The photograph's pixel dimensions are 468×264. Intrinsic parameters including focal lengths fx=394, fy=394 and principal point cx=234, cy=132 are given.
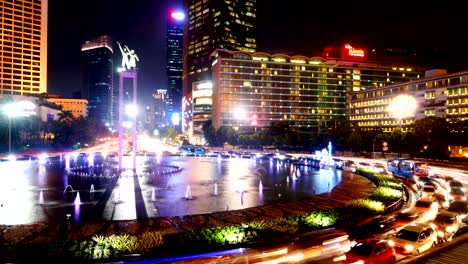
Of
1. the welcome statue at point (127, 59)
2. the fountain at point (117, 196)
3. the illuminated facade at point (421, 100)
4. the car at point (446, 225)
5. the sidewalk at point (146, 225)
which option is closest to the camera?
the sidewalk at point (146, 225)

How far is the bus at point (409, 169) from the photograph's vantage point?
51.5m

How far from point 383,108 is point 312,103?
41.7 metres

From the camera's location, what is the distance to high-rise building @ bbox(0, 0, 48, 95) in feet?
619

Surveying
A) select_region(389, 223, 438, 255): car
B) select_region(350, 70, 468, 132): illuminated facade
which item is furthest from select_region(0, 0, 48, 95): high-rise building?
select_region(389, 223, 438, 255): car

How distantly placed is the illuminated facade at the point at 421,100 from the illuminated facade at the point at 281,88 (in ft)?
44.2

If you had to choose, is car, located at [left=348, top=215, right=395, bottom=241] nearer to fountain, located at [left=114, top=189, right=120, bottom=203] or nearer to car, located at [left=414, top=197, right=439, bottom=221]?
car, located at [left=414, top=197, right=439, bottom=221]

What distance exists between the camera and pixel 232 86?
7288 inches

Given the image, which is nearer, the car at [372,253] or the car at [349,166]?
the car at [372,253]

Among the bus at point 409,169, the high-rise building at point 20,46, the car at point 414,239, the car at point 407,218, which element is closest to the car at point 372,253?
the car at point 414,239

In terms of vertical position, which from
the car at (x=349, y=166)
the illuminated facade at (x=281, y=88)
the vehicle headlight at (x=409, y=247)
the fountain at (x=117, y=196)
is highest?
the illuminated facade at (x=281, y=88)

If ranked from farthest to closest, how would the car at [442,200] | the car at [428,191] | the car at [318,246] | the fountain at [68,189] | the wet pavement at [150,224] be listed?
the fountain at [68,189]
the car at [428,191]
the car at [442,200]
the wet pavement at [150,224]
the car at [318,246]

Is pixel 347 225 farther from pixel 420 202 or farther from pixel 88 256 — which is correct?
pixel 88 256

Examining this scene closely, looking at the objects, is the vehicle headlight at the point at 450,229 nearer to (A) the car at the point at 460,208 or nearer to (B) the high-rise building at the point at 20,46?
Answer: (A) the car at the point at 460,208

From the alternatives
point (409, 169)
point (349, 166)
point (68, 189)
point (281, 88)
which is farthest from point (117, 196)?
point (281, 88)
